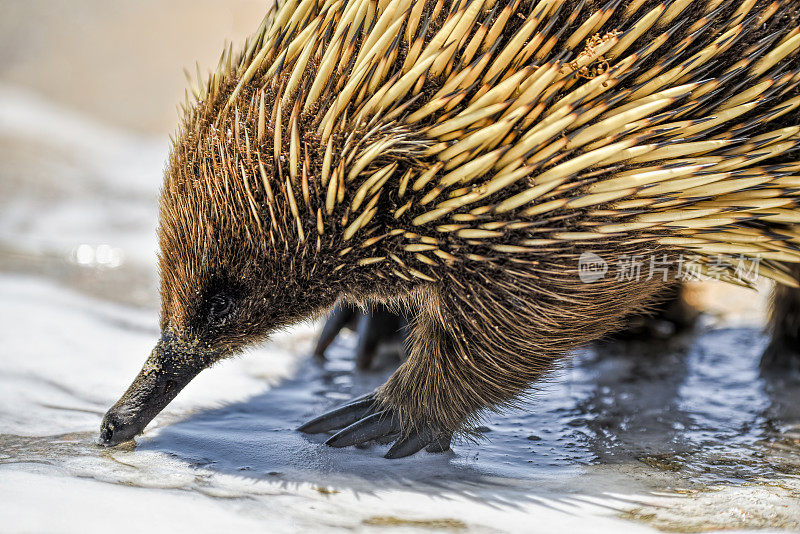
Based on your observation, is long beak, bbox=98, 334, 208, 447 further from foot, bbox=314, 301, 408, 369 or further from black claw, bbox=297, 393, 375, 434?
foot, bbox=314, 301, 408, 369

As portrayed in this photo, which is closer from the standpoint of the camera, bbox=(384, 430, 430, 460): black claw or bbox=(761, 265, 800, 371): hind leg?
bbox=(384, 430, 430, 460): black claw

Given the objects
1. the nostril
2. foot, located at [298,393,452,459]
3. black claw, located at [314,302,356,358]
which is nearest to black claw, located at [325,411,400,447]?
foot, located at [298,393,452,459]

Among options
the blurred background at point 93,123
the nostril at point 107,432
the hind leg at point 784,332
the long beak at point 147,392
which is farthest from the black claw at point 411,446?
the blurred background at point 93,123

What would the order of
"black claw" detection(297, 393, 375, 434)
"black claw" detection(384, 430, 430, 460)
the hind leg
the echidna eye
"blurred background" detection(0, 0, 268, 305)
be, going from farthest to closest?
"blurred background" detection(0, 0, 268, 305), the hind leg, "black claw" detection(297, 393, 375, 434), "black claw" detection(384, 430, 430, 460), the echidna eye

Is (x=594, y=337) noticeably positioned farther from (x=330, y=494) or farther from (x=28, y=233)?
(x=28, y=233)

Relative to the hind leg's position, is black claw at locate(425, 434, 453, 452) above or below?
below

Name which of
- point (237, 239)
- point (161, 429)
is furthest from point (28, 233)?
point (237, 239)

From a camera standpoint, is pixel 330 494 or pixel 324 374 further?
pixel 324 374

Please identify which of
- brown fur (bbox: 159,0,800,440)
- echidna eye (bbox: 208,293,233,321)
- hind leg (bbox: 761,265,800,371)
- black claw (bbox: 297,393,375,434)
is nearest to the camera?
brown fur (bbox: 159,0,800,440)
